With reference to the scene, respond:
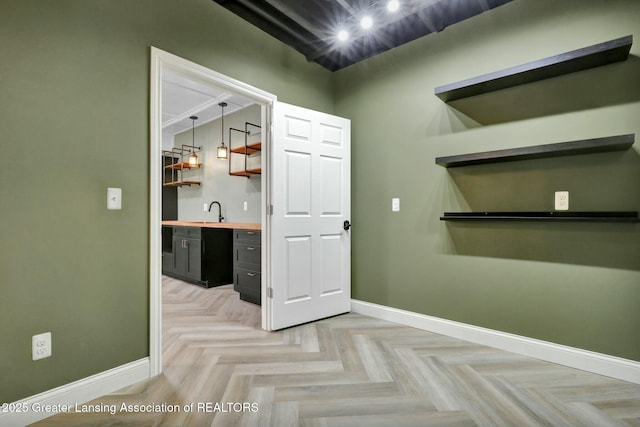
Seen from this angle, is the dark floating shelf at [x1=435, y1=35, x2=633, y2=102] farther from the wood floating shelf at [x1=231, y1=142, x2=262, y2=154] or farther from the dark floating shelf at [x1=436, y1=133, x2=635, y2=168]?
the wood floating shelf at [x1=231, y1=142, x2=262, y2=154]

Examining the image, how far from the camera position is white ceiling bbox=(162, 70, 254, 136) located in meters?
4.12

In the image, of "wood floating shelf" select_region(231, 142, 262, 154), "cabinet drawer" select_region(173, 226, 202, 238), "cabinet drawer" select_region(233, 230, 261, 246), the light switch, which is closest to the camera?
the light switch

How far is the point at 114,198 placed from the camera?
1.83 meters

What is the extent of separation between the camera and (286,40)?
2.92m

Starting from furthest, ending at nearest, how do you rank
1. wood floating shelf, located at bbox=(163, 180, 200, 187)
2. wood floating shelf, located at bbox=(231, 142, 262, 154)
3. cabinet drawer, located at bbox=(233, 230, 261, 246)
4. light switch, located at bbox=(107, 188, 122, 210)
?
1. wood floating shelf, located at bbox=(163, 180, 200, 187)
2. wood floating shelf, located at bbox=(231, 142, 262, 154)
3. cabinet drawer, located at bbox=(233, 230, 261, 246)
4. light switch, located at bbox=(107, 188, 122, 210)

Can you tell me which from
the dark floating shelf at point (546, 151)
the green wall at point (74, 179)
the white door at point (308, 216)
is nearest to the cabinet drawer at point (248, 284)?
the white door at point (308, 216)

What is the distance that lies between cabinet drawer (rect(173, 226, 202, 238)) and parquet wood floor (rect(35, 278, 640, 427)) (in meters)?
1.88

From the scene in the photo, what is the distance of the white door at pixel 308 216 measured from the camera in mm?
2752

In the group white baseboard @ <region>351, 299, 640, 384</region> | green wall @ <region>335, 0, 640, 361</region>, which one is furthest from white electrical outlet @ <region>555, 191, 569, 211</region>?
white baseboard @ <region>351, 299, 640, 384</region>

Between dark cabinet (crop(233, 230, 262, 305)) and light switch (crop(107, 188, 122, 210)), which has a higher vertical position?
light switch (crop(107, 188, 122, 210))

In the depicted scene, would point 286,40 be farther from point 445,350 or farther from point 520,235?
point 445,350

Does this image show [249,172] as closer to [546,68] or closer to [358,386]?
[358,386]

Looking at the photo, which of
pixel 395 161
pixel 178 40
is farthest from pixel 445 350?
pixel 178 40

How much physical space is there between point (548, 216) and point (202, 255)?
3982mm
